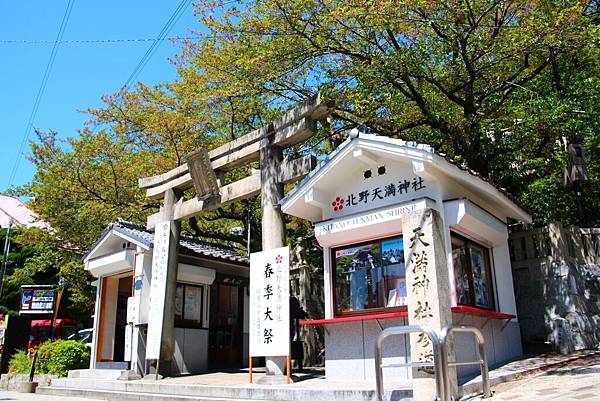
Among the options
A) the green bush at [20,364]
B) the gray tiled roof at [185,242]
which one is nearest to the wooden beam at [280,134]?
the gray tiled roof at [185,242]

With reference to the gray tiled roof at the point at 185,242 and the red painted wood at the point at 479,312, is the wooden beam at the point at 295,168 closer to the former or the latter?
the red painted wood at the point at 479,312

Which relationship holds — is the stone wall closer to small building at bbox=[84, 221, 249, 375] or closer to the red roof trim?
the red roof trim

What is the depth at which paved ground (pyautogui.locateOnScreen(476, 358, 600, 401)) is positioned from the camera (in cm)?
633

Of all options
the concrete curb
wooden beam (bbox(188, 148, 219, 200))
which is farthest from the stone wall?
wooden beam (bbox(188, 148, 219, 200))

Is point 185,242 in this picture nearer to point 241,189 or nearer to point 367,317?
point 241,189

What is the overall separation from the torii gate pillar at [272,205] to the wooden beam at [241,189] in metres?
0.22

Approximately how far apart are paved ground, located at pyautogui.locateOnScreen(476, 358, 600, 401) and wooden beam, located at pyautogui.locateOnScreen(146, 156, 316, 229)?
556cm

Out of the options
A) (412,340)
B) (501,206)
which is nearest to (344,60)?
(501,206)

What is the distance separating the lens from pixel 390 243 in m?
9.38

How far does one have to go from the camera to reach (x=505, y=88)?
13.6 meters

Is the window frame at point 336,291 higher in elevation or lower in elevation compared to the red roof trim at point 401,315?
higher

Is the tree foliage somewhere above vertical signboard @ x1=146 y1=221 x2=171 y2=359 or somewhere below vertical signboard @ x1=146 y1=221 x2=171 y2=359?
above

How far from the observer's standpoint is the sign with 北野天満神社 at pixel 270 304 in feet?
30.7

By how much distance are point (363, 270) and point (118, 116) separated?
12.8 meters
